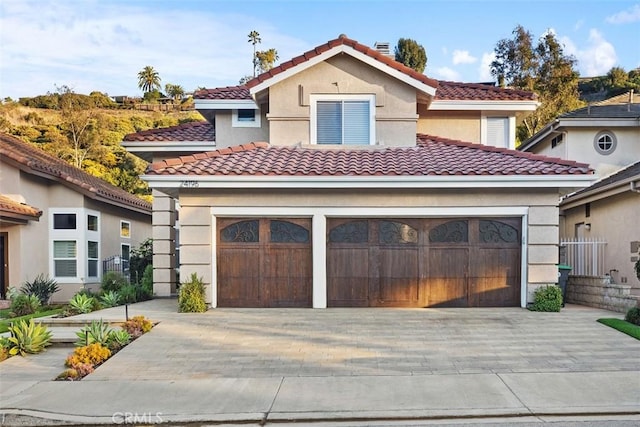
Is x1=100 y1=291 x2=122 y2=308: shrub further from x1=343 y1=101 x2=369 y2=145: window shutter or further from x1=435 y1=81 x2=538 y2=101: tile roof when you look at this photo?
x1=435 y1=81 x2=538 y2=101: tile roof

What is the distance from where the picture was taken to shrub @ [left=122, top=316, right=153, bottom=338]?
10.7 meters

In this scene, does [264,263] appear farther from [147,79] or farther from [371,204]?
[147,79]

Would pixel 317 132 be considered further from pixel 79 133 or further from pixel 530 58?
pixel 79 133

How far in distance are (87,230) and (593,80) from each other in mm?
56803

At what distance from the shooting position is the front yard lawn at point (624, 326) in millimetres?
10505

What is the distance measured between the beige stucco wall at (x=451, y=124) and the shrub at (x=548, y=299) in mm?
5761

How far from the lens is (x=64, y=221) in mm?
18812

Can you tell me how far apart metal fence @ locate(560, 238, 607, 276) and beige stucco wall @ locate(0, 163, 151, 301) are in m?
16.1

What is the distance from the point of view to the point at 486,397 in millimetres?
7277

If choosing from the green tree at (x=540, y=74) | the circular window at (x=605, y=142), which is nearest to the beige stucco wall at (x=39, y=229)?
the circular window at (x=605, y=142)

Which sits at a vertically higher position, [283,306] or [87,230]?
[87,230]

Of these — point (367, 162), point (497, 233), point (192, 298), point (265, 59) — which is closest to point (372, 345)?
point (192, 298)

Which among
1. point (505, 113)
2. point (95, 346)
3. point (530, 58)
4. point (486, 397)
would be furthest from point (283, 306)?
point (530, 58)

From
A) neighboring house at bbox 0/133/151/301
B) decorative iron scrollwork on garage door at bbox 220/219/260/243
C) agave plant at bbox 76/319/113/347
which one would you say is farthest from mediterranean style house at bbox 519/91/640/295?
neighboring house at bbox 0/133/151/301
